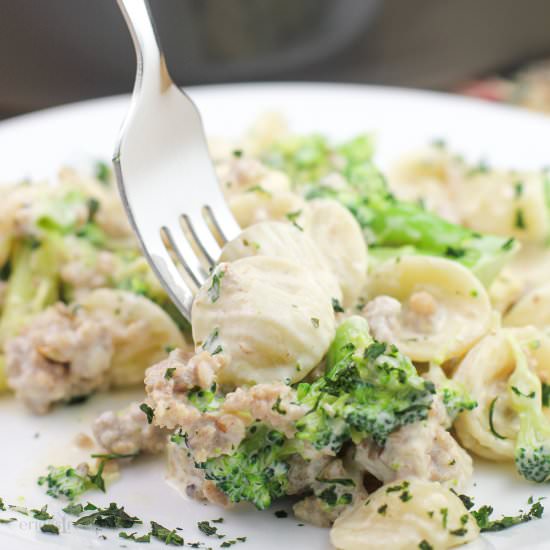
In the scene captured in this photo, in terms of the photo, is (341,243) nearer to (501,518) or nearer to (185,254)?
(185,254)

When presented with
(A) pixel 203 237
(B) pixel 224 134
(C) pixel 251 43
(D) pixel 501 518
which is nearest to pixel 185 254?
(A) pixel 203 237

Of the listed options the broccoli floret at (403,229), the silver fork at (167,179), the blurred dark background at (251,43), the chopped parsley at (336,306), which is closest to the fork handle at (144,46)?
the silver fork at (167,179)

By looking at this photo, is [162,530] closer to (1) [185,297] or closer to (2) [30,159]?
(1) [185,297]

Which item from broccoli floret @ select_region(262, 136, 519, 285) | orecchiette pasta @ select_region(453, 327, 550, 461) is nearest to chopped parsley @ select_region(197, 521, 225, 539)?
orecchiette pasta @ select_region(453, 327, 550, 461)

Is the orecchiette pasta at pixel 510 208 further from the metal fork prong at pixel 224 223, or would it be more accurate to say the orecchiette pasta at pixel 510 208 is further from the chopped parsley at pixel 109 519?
the chopped parsley at pixel 109 519

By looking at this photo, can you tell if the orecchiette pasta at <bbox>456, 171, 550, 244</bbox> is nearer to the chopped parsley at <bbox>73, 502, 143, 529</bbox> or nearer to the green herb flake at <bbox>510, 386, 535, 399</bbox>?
the green herb flake at <bbox>510, 386, 535, 399</bbox>

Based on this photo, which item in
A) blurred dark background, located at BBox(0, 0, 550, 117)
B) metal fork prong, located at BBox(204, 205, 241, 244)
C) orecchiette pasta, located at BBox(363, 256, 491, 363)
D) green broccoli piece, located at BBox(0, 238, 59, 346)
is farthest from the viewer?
blurred dark background, located at BBox(0, 0, 550, 117)
